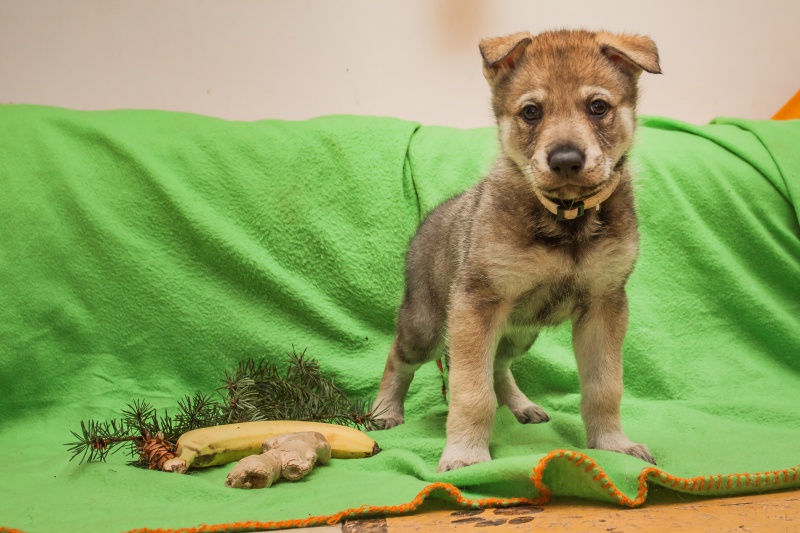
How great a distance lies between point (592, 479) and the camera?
8.46ft

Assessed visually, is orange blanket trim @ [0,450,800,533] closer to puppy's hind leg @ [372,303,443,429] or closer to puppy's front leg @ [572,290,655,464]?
puppy's front leg @ [572,290,655,464]

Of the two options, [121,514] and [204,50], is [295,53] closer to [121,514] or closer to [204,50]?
[204,50]

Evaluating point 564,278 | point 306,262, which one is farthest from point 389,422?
point 564,278

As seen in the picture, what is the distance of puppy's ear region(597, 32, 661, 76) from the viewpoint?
2.98m

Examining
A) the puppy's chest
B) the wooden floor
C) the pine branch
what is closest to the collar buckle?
the puppy's chest

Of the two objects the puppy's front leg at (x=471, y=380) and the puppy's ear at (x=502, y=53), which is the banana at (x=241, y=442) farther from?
the puppy's ear at (x=502, y=53)

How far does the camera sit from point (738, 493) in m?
2.71

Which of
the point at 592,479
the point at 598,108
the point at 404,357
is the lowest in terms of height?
the point at 592,479

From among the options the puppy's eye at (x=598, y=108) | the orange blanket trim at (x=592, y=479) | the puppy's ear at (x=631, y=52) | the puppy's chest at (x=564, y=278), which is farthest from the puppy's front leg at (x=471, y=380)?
the puppy's ear at (x=631, y=52)

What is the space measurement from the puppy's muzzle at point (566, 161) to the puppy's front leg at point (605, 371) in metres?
0.63

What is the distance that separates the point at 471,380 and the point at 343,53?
2.94m

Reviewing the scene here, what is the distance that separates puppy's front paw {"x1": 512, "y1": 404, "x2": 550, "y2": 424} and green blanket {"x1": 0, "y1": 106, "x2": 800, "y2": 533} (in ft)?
0.32

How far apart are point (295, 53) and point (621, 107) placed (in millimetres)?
2777

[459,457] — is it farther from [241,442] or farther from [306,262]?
[306,262]
